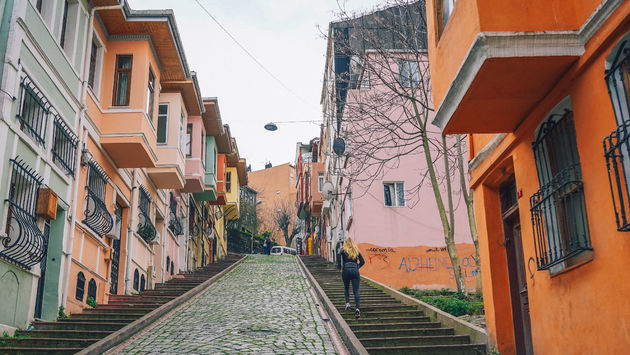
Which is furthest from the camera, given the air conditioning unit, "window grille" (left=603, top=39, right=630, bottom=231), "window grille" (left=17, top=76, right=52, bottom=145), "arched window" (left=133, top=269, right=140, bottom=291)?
"arched window" (left=133, top=269, right=140, bottom=291)

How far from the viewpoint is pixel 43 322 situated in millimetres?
11195

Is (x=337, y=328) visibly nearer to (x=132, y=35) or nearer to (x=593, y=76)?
(x=593, y=76)

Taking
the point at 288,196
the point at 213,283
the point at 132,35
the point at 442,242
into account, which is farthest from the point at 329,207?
the point at 288,196

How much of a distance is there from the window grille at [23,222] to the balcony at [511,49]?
23.5 ft

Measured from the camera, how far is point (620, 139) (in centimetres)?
570

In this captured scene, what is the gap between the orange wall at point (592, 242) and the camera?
589 centimetres

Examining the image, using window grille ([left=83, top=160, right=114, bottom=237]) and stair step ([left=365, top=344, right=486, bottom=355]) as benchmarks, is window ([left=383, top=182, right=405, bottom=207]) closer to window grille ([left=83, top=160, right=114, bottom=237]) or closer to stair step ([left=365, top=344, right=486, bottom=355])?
window grille ([left=83, top=160, right=114, bottom=237])

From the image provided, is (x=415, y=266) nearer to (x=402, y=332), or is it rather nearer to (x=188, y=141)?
(x=188, y=141)

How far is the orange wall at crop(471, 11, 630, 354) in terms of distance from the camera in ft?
19.3

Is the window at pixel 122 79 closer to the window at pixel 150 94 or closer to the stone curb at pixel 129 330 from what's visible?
the window at pixel 150 94

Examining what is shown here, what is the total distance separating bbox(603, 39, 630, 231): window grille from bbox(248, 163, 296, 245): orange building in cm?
6749

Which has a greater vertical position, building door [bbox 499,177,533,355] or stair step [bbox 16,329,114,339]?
building door [bbox 499,177,533,355]

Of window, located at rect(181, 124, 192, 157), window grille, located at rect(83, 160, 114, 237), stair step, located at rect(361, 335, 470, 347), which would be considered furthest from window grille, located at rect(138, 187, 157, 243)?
stair step, located at rect(361, 335, 470, 347)

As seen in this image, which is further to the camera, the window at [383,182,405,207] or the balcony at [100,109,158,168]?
the window at [383,182,405,207]
